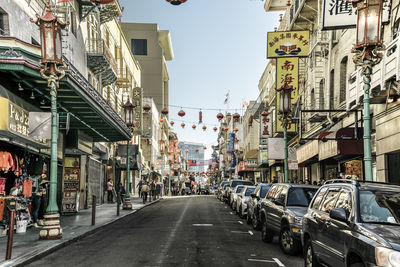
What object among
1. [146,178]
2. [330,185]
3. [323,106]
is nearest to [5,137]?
[330,185]

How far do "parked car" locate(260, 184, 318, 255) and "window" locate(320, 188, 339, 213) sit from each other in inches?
102

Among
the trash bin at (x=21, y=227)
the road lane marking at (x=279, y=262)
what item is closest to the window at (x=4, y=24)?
the trash bin at (x=21, y=227)

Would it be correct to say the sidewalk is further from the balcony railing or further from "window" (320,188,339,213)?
the balcony railing

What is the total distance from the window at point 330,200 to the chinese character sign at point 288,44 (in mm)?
20383

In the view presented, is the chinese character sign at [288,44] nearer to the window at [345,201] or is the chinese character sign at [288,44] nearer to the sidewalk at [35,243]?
the sidewalk at [35,243]

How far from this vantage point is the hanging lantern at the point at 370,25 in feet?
37.2

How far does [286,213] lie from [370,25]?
15.9ft

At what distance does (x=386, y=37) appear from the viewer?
1783 cm

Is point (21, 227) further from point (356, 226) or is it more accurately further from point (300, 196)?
point (356, 226)

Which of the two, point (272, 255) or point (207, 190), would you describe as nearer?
point (272, 255)

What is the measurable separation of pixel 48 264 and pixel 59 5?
17226 mm

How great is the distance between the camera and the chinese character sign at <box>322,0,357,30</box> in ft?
60.6

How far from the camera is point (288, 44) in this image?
2805 cm

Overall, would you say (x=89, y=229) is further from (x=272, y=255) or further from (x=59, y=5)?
(x=59, y=5)
